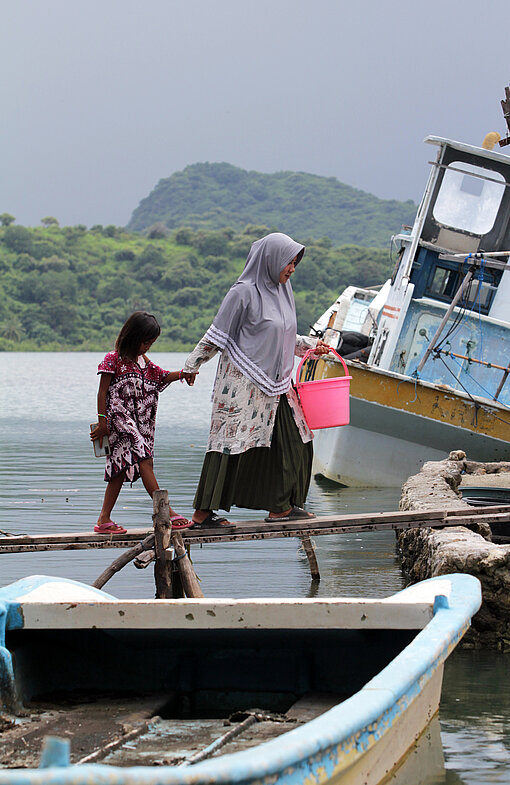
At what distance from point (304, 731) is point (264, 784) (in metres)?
0.21

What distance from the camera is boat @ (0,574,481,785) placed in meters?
3.91

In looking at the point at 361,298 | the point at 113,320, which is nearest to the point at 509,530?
the point at 361,298

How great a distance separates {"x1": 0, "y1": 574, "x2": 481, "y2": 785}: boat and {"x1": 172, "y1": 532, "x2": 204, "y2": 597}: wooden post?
1187 millimetres

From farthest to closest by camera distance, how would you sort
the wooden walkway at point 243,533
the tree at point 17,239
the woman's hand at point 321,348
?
1. the tree at point 17,239
2. the woman's hand at point 321,348
3. the wooden walkway at point 243,533

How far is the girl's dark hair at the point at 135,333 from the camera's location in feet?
20.9

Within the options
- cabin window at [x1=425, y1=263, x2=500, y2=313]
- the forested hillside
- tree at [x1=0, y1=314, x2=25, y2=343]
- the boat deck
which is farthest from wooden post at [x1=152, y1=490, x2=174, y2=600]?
tree at [x1=0, y1=314, x2=25, y2=343]

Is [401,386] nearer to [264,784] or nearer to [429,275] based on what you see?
[429,275]

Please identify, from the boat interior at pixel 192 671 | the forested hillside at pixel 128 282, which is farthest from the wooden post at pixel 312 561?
the forested hillside at pixel 128 282

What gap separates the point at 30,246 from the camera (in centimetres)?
10519

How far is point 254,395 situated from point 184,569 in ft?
3.46

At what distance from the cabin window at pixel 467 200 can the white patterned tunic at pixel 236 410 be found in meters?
10.2

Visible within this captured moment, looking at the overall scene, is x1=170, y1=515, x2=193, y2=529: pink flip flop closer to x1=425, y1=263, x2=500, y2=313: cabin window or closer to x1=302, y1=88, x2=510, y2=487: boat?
x1=302, y1=88, x2=510, y2=487: boat

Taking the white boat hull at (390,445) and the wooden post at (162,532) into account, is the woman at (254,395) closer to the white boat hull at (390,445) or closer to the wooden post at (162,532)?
the wooden post at (162,532)

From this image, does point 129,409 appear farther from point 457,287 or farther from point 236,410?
point 457,287
